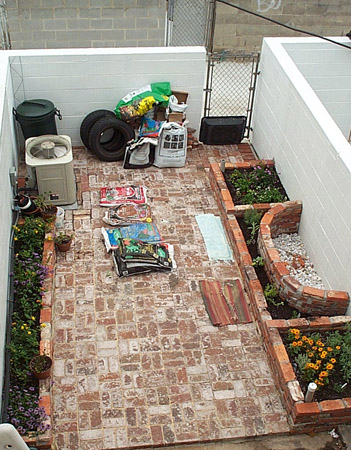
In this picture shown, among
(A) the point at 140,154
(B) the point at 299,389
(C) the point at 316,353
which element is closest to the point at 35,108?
(A) the point at 140,154

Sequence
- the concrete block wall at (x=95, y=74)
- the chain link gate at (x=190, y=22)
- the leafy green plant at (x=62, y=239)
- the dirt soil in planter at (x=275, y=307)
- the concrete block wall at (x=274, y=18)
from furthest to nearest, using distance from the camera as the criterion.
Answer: the concrete block wall at (x=274, y=18)
the chain link gate at (x=190, y=22)
the concrete block wall at (x=95, y=74)
the leafy green plant at (x=62, y=239)
the dirt soil in planter at (x=275, y=307)

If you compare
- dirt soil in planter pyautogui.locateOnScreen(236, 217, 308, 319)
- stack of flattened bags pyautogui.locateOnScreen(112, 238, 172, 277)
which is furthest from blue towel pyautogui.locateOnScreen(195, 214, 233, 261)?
stack of flattened bags pyautogui.locateOnScreen(112, 238, 172, 277)

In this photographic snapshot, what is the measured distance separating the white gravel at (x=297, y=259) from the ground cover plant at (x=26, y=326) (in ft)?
9.82

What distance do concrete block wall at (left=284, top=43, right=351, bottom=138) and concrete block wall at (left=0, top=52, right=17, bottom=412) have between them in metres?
4.14

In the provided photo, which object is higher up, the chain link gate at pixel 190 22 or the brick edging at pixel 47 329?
the chain link gate at pixel 190 22

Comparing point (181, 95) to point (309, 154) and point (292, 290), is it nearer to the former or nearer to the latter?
point (309, 154)

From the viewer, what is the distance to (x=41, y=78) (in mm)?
8734

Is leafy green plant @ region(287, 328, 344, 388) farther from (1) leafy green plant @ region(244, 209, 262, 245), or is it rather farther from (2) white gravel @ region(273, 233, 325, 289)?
(1) leafy green plant @ region(244, 209, 262, 245)

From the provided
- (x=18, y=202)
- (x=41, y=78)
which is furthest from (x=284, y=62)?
(x=18, y=202)

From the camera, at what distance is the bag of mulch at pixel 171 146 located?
882 cm

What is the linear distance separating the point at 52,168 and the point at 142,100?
1.87m

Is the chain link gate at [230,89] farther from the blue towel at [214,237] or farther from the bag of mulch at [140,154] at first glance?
the blue towel at [214,237]

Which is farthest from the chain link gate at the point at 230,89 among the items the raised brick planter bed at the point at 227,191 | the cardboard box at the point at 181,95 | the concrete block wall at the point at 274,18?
the raised brick planter bed at the point at 227,191

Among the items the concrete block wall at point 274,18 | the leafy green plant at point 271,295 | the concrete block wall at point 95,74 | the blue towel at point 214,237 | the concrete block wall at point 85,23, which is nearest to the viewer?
the leafy green plant at point 271,295
